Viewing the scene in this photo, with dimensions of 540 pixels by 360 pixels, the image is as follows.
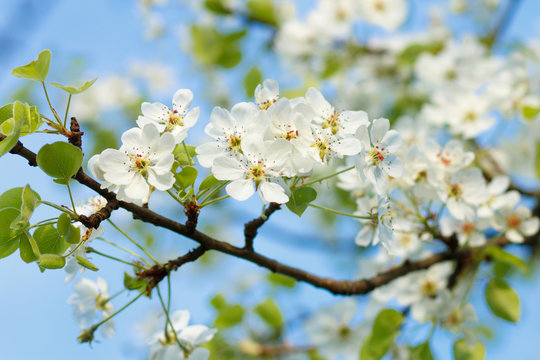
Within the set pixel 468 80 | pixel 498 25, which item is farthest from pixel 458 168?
pixel 498 25

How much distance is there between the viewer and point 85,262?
1.28m

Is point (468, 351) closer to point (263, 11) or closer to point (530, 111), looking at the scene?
point (530, 111)

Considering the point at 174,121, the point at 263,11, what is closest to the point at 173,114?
the point at 174,121

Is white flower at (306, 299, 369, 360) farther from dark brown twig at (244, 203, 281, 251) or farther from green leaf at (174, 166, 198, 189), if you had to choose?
green leaf at (174, 166, 198, 189)

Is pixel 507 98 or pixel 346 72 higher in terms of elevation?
pixel 507 98

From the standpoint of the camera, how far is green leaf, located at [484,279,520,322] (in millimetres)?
2053

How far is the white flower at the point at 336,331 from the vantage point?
8.30 ft

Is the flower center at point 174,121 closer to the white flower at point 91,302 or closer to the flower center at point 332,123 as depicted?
the flower center at point 332,123

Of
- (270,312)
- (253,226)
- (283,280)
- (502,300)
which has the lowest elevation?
(270,312)

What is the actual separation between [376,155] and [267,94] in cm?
38

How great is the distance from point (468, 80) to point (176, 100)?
82.6 inches

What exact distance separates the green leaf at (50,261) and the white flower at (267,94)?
686 mm

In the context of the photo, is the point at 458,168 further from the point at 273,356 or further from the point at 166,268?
the point at 273,356

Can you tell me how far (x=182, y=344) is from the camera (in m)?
1.69
